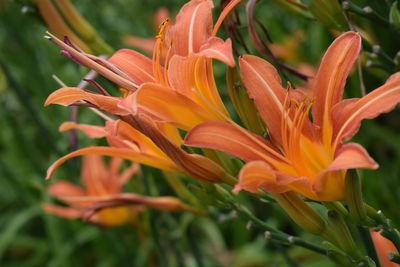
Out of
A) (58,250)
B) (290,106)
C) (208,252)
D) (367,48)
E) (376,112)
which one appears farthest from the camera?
(208,252)

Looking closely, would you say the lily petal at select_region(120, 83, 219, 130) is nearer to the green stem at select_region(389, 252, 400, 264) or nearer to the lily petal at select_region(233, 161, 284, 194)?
the lily petal at select_region(233, 161, 284, 194)

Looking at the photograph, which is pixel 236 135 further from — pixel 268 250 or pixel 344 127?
pixel 268 250

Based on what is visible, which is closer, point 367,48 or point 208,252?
point 367,48

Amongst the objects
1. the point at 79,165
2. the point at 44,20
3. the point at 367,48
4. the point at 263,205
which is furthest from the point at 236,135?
the point at 263,205

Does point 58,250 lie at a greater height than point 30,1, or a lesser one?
lesser

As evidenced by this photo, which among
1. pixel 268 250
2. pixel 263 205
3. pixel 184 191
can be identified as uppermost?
pixel 184 191

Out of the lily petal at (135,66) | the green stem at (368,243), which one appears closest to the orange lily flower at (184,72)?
the lily petal at (135,66)

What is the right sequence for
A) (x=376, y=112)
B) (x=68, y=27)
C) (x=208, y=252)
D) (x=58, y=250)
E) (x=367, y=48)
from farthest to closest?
(x=208, y=252)
(x=58, y=250)
(x=68, y=27)
(x=367, y=48)
(x=376, y=112)
